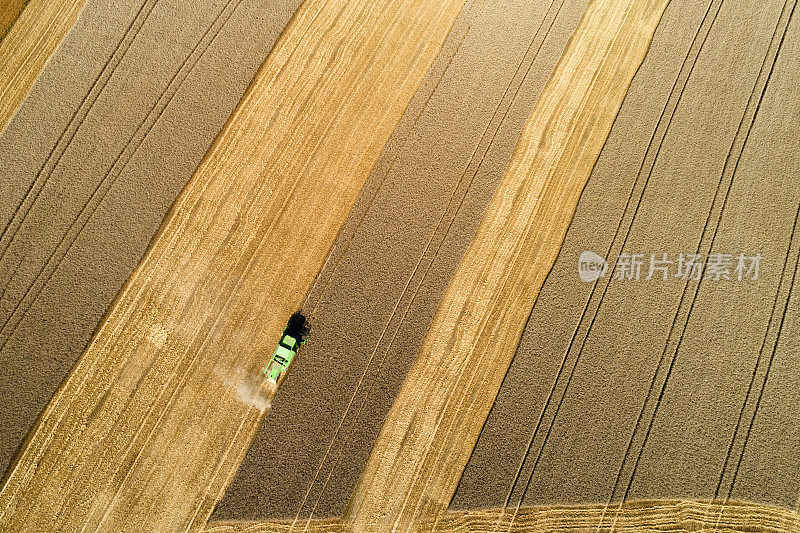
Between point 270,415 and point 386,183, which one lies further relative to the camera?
point 386,183

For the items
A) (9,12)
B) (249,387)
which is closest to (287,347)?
(249,387)

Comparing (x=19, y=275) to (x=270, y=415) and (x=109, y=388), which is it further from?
(x=270, y=415)

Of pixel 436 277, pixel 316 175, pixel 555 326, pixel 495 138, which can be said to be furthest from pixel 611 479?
pixel 316 175

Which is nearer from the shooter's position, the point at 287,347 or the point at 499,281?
the point at 287,347

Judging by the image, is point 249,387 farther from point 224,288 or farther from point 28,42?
point 28,42

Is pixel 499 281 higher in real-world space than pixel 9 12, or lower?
lower
